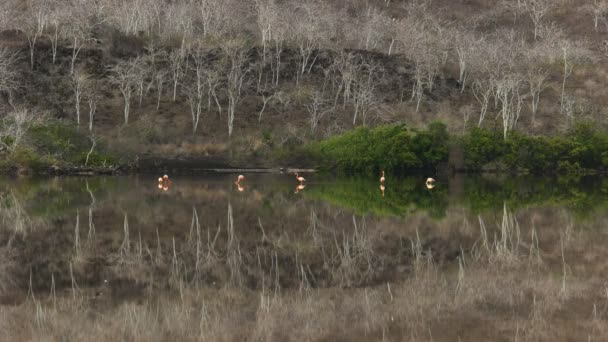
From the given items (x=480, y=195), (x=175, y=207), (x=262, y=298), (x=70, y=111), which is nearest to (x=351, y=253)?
(x=262, y=298)

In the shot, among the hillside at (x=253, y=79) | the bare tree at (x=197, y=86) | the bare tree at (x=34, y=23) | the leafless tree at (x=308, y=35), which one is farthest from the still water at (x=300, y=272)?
→ the leafless tree at (x=308, y=35)

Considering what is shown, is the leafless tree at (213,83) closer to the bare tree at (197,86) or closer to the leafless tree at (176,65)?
the bare tree at (197,86)


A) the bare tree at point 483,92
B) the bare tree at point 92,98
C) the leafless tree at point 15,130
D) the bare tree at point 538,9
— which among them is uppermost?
the bare tree at point 538,9

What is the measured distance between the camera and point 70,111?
73125 mm

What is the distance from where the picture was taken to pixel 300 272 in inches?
649

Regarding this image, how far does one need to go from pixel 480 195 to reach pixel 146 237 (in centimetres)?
2242

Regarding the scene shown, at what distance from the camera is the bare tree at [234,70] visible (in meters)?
73.0

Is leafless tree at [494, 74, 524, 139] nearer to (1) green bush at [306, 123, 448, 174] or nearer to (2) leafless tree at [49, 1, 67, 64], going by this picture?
(1) green bush at [306, 123, 448, 174]

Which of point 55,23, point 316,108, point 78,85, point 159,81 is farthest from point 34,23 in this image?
point 316,108

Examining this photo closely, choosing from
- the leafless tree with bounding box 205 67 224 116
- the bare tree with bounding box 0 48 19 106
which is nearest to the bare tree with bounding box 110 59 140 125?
the leafless tree with bounding box 205 67 224 116

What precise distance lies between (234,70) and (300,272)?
209 ft

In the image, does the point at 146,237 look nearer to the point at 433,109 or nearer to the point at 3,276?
the point at 3,276

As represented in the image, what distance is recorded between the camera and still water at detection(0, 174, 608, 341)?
11.9 meters

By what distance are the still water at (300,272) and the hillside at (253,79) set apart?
3888 cm
